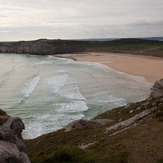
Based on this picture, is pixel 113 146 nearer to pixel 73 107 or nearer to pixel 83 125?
pixel 83 125

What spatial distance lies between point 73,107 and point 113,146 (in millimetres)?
16457

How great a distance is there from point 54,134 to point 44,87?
77.1 feet

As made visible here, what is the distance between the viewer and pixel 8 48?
17175 cm

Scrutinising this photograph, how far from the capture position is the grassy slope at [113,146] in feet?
33.7

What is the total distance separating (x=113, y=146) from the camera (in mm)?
11789

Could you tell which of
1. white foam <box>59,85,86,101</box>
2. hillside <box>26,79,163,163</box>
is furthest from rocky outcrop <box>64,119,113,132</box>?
white foam <box>59,85,86,101</box>

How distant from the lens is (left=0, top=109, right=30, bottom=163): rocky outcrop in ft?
27.0

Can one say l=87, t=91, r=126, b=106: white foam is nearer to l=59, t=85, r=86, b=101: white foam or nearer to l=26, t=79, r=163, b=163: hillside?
l=59, t=85, r=86, b=101: white foam

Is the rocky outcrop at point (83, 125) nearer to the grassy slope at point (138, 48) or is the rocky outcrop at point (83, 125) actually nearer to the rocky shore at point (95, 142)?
the rocky shore at point (95, 142)

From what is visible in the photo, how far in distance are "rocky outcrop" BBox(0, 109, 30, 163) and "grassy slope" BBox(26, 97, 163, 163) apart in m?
1.19

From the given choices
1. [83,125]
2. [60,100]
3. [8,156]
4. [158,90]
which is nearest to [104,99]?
[60,100]

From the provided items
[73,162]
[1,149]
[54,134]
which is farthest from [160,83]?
[1,149]

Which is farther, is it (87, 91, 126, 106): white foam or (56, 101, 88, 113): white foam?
(87, 91, 126, 106): white foam

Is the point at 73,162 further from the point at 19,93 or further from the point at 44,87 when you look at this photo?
the point at 44,87
